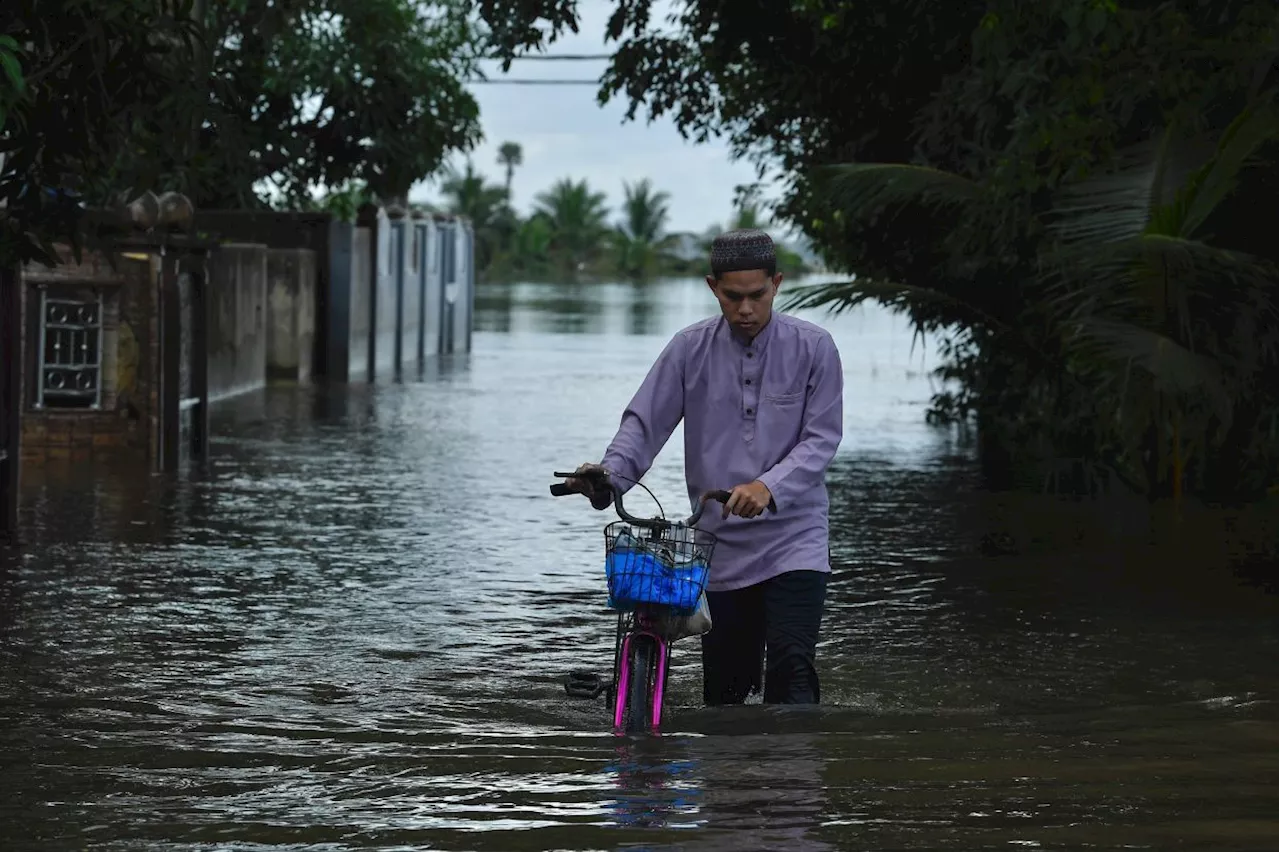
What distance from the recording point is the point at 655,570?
6422 mm

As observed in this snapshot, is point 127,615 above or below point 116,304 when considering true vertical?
below

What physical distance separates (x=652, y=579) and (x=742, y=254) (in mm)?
997

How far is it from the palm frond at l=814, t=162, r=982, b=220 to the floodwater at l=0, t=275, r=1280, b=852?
6.35 feet

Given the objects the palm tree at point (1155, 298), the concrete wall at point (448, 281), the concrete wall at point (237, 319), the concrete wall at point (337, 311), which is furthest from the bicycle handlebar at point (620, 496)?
the concrete wall at point (448, 281)

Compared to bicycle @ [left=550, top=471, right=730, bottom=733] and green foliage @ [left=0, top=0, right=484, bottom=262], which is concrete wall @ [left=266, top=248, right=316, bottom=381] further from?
bicycle @ [left=550, top=471, right=730, bottom=733]

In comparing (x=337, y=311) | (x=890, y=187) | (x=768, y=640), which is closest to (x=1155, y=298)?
(x=890, y=187)

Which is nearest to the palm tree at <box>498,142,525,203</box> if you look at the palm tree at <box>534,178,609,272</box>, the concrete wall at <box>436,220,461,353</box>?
the palm tree at <box>534,178,609,272</box>

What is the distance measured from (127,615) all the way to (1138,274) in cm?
619

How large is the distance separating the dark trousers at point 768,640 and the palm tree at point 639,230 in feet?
306

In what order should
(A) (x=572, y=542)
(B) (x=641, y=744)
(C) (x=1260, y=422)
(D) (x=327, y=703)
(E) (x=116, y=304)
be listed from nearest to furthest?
(B) (x=641, y=744), (D) (x=327, y=703), (A) (x=572, y=542), (C) (x=1260, y=422), (E) (x=116, y=304)

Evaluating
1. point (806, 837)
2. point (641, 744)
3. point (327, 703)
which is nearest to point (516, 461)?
point (327, 703)

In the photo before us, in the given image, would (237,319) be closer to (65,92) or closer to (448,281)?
(448,281)

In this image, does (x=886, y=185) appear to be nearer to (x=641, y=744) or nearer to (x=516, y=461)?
(x=516, y=461)

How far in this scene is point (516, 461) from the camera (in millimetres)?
17422
